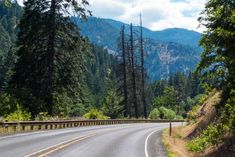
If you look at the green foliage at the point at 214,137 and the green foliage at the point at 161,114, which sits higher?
the green foliage at the point at 161,114

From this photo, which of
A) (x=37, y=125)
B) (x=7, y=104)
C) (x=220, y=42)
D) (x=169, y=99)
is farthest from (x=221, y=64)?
(x=169, y=99)

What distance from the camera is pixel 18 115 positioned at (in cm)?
A: 3531

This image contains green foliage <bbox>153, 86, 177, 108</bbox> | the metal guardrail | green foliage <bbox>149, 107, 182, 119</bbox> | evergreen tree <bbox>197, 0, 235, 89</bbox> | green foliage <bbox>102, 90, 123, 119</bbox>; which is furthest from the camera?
green foliage <bbox>153, 86, 177, 108</bbox>

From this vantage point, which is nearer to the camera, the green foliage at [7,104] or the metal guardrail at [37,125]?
the metal guardrail at [37,125]

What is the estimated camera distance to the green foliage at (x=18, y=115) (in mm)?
34216

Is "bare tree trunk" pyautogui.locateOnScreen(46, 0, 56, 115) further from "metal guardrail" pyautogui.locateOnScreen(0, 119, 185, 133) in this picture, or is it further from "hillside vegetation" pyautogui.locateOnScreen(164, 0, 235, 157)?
"hillside vegetation" pyautogui.locateOnScreen(164, 0, 235, 157)

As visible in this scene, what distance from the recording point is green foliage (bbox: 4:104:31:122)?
1347 inches

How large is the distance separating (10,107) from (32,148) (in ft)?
60.2

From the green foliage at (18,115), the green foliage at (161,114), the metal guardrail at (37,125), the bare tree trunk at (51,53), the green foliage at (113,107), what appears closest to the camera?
the metal guardrail at (37,125)

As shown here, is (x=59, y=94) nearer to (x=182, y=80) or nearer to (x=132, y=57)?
(x=132, y=57)

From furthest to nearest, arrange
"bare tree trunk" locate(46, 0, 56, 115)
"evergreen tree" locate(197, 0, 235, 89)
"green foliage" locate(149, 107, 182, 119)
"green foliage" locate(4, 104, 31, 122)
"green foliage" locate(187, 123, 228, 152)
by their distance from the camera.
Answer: "green foliage" locate(149, 107, 182, 119)
"bare tree trunk" locate(46, 0, 56, 115)
"green foliage" locate(4, 104, 31, 122)
"green foliage" locate(187, 123, 228, 152)
"evergreen tree" locate(197, 0, 235, 89)

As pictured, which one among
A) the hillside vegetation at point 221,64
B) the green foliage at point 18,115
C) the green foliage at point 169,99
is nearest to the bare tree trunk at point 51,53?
the green foliage at point 18,115

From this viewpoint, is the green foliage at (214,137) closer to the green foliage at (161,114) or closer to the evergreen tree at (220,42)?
the evergreen tree at (220,42)

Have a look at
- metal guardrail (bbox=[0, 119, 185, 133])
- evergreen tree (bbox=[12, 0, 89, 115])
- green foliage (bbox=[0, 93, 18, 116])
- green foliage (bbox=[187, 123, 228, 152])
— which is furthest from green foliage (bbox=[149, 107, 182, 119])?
green foliage (bbox=[187, 123, 228, 152])
